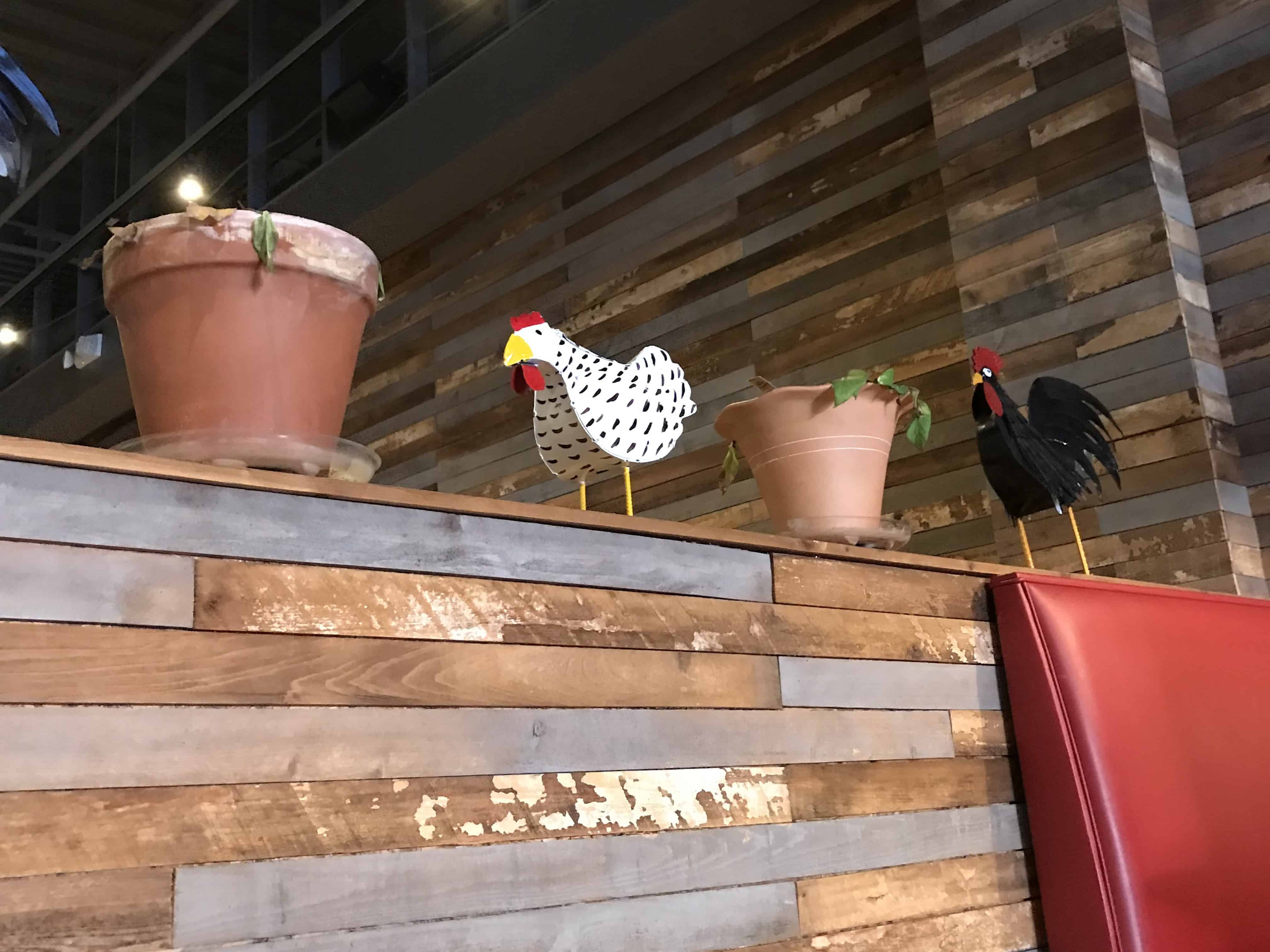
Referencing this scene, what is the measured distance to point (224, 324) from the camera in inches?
43.8

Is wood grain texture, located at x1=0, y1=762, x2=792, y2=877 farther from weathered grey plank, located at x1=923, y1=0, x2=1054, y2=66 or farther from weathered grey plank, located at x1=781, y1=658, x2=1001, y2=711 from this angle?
weathered grey plank, located at x1=923, y1=0, x2=1054, y2=66

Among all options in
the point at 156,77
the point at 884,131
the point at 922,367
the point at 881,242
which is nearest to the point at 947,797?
the point at 922,367

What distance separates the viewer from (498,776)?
109cm

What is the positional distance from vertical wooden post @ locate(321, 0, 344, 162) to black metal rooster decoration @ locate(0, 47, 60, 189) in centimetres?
376

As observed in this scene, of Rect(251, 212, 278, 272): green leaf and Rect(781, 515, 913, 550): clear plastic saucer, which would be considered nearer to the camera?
Rect(251, 212, 278, 272): green leaf

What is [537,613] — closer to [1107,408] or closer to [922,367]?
[1107,408]

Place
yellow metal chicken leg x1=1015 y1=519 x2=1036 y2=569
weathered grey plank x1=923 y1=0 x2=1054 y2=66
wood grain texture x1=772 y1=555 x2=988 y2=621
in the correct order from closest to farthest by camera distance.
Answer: wood grain texture x1=772 y1=555 x2=988 y2=621 < yellow metal chicken leg x1=1015 y1=519 x2=1036 y2=569 < weathered grey plank x1=923 y1=0 x2=1054 y2=66

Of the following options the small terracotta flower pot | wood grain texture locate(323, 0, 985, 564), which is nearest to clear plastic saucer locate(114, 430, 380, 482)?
the small terracotta flower pot

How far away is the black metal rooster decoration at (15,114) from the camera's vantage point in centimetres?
102

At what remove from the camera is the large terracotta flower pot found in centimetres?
161

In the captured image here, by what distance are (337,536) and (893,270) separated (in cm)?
250

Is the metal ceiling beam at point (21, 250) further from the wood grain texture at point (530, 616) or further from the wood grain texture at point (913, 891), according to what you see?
the wood grain texture at point (913, 891)

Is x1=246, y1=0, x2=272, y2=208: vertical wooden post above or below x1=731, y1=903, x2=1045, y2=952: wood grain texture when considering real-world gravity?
above

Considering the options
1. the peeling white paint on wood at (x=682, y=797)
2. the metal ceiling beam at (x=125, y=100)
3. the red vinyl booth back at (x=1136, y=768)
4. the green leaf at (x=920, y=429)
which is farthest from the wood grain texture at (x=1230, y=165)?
the metal ceiling beam at (x=125, y=100)
